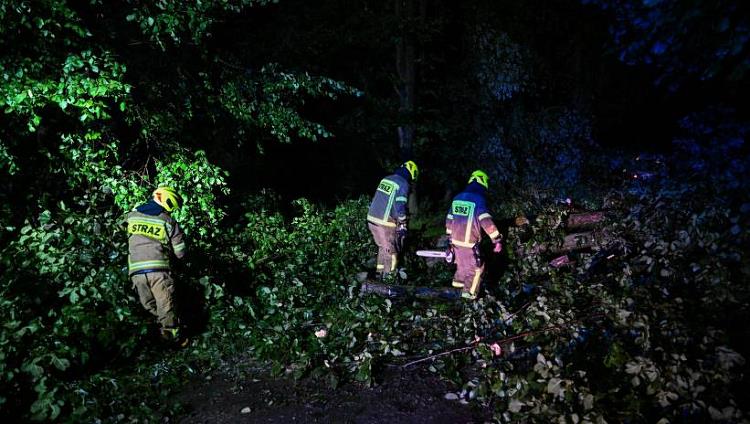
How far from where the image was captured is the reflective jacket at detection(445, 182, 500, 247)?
654cm

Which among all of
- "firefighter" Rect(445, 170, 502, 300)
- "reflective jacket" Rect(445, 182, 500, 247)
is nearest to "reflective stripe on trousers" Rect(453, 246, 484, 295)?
"firefighter" Rect(445, 170, 502, 300)

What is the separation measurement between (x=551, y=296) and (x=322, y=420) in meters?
3.26

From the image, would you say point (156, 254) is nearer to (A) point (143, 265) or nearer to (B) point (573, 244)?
(A) point (143, 265)

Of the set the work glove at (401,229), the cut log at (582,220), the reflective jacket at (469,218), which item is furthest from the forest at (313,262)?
the reflective jacket at (469,218)

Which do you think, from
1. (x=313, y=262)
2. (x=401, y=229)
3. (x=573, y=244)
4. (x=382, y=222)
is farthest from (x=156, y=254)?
(x=573, y=244)

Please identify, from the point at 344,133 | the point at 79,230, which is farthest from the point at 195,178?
the point at 344,133

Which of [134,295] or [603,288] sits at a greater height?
[603,288]

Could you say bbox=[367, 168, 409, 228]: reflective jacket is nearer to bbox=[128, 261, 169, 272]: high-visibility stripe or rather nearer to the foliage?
bbox=[128, 261, 169, 272]: high-visibility stripe

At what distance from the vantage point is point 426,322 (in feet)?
20.5

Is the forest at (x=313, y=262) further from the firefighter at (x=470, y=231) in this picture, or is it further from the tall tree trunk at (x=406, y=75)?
the firefighter at (x=470, y=231)

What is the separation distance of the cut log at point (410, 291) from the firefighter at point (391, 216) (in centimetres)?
49

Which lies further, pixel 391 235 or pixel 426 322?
pixel 391 235

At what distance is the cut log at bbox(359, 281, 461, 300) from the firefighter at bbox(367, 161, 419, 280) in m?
0.49

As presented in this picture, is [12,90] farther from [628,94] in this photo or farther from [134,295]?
[628,94]
